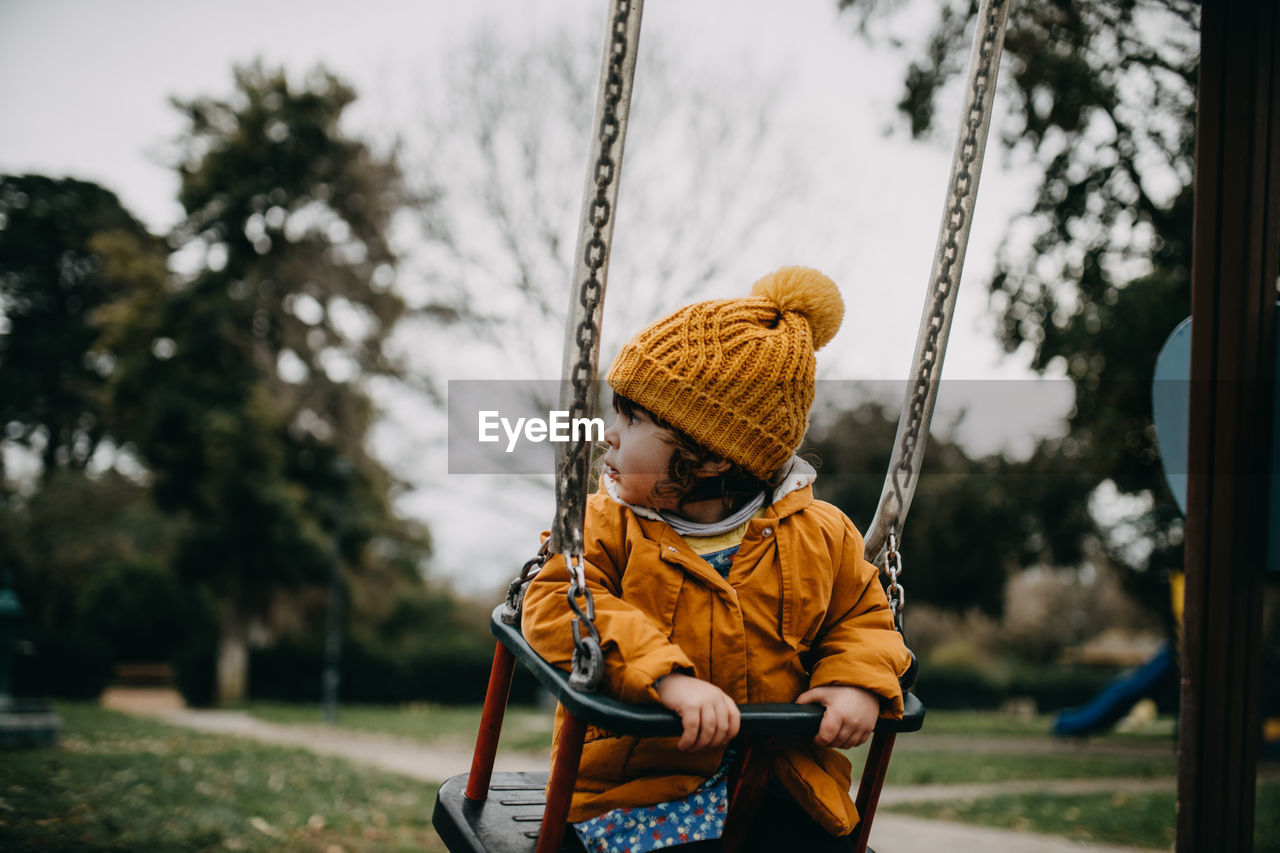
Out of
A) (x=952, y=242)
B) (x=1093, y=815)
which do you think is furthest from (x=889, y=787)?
(x=952, y=242)

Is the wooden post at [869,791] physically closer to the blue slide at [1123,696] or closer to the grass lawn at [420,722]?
the grass lawn at [420,722]

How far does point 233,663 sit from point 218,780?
15.6 meters

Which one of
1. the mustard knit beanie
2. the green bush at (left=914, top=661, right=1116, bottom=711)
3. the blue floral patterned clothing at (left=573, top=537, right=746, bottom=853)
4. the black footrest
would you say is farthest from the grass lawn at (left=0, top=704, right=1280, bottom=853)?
the green bush at (left=914, top=661, right=1116, bottom=711)

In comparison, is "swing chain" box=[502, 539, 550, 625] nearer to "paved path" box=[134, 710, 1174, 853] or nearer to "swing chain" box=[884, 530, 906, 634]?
"swing chain" box=[884, 530, 906, 634]

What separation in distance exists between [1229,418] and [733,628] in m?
1.56

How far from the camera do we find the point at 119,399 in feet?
65.3

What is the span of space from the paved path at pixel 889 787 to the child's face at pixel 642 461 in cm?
468

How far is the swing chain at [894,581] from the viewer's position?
201 cm

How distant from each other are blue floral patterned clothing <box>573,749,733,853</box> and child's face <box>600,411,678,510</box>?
550mm

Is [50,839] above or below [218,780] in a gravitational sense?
above

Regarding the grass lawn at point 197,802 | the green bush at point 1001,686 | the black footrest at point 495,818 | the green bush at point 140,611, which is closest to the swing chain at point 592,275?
the black footrest at point 495,818

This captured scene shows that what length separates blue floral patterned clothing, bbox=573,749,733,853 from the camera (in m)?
1.77

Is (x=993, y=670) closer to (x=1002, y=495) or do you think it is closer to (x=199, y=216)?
(x=1002, y=495)

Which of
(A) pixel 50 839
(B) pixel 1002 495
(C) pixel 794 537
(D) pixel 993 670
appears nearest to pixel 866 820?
Result: (C) pixel 794 537
